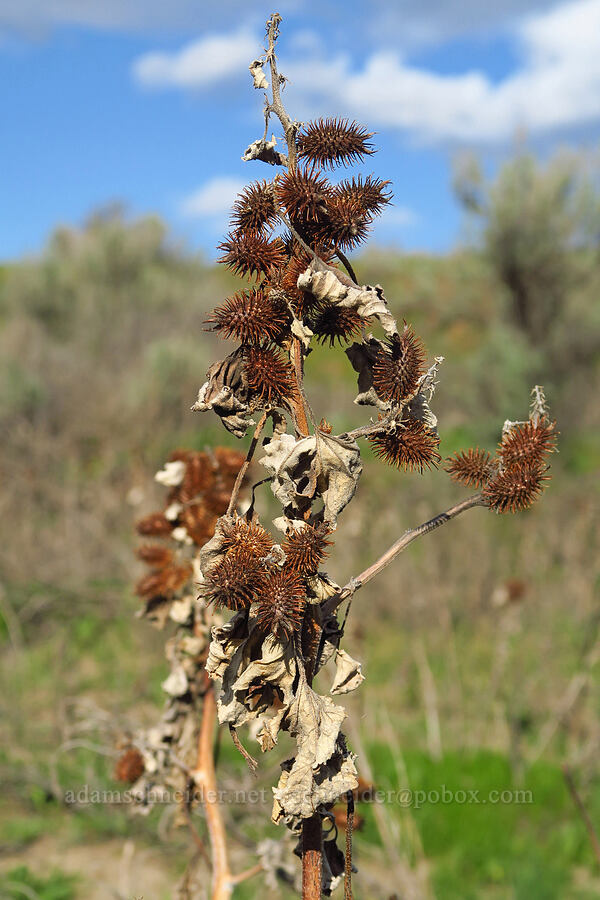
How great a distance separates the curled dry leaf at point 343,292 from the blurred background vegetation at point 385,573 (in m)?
0.76

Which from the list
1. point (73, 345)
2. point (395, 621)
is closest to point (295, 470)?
point (395, 621)

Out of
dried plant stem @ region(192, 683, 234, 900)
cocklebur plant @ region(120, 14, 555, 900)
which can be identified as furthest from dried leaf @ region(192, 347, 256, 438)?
dried plant stem @ region(192, 683, 234, 900)

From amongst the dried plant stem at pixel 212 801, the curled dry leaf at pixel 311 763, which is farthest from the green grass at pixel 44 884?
the curled dry leaf at pixel 311 763

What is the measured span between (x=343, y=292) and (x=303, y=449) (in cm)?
23

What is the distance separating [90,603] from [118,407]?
4.09 m

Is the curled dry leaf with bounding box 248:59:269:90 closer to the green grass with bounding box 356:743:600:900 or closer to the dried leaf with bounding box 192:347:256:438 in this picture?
the dried leaf with bounding box 192:347:256:438

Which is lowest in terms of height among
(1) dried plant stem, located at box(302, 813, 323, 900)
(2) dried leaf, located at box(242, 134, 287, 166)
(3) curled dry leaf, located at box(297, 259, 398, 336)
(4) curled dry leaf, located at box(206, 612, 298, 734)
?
(1) dried plant stem, located at box(302, 813, 323, 900)

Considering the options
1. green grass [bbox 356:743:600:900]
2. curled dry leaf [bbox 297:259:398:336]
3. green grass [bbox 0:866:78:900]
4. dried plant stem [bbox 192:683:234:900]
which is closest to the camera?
curled dry leaf [bbox 297:259:398:336]

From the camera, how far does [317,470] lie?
1180mm

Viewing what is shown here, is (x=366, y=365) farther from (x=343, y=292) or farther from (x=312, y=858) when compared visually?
(x=312, y=858)

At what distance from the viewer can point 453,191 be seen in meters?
14.4

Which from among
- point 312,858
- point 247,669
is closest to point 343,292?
point 247,669

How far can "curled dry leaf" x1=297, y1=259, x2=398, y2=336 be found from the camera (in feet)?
3.73

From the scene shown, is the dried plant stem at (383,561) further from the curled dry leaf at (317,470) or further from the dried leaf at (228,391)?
the dried leaf at (228,391)
